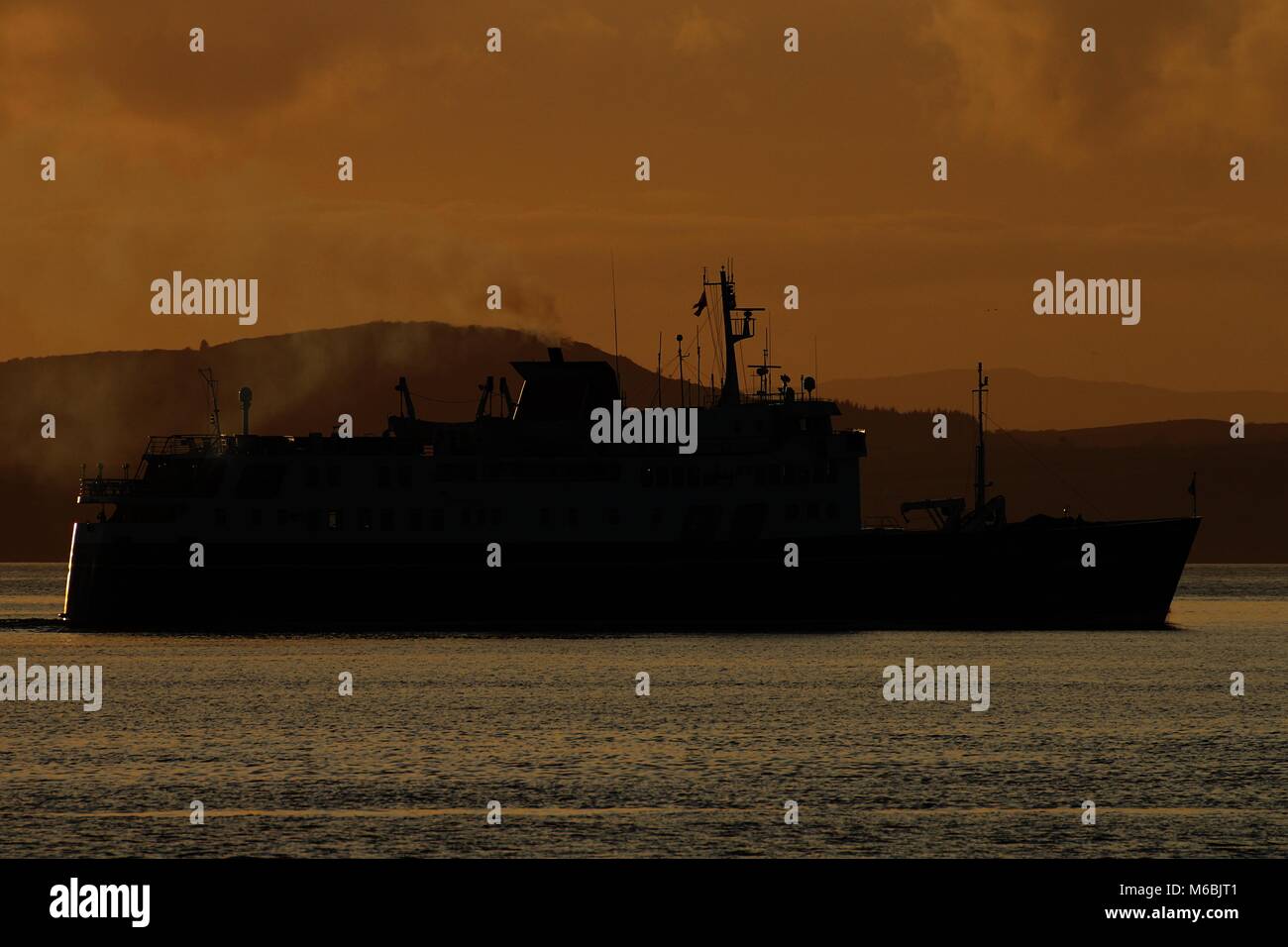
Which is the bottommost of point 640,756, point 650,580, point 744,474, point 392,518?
point 640,756

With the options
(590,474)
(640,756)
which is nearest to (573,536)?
(590,474)

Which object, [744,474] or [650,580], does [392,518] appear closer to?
[650,580]

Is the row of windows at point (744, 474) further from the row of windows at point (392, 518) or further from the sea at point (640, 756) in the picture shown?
the sea at point (640, 756)

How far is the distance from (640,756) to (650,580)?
29.9 meters

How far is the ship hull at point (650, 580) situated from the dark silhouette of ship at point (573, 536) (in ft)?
0.27

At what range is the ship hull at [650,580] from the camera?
6431 cm

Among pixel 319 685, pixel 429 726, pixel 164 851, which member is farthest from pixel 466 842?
pixel 319 685

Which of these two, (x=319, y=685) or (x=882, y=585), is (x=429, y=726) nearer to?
(x=319, y=685)

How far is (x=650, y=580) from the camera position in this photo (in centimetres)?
6500

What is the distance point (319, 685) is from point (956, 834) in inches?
1118

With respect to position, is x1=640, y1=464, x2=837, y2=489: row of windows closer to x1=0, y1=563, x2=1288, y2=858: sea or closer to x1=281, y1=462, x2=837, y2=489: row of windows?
x1=281, y1=462, x2=837, y2=489: row of windows

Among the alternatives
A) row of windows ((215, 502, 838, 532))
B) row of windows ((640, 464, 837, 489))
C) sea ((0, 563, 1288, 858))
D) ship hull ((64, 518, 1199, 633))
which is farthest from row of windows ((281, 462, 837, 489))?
sea ((0, 563, 1288, 858))

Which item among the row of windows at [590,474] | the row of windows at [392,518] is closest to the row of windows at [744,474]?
the row of windows at [590,474]

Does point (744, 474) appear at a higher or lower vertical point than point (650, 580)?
higher
